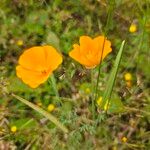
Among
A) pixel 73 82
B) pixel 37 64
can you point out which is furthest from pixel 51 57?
pixel 73 82

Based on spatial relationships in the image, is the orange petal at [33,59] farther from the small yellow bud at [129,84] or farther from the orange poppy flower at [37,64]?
the small yellow bud at [129,84]

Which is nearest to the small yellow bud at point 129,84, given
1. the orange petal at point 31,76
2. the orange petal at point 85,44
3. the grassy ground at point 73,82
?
the grassy ground at point 73,82

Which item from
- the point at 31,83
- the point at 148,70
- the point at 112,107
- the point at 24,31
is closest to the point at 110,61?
the point at 148,70

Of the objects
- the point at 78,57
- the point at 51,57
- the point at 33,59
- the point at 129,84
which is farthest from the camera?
the point at 129,84

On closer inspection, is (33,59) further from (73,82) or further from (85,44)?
(73,82)

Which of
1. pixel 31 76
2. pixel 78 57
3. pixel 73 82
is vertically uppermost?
pixel 78 57

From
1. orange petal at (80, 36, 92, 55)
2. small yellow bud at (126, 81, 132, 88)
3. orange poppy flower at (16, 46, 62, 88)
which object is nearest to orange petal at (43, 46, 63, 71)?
orange poppy flower at (16, 46, 62, 88)

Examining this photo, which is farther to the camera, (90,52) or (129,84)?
(129,84)
